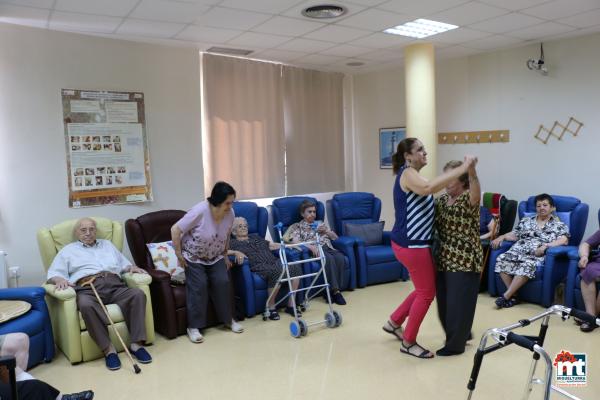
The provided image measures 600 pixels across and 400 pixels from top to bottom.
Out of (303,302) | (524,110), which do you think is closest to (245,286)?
(303,302)

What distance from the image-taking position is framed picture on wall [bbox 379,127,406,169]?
6754mm

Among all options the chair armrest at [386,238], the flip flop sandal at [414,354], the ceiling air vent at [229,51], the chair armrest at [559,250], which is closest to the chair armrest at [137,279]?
the flip flop sandal at [414,354]

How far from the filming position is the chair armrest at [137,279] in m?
3.82

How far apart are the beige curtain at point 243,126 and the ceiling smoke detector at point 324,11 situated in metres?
1.91

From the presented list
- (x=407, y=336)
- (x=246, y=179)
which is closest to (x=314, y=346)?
(x=407, y=336)

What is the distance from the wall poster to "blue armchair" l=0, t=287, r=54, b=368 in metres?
1.20

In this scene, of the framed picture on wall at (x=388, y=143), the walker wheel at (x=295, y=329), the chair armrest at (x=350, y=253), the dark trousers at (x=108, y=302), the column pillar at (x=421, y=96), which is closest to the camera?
the dark trousers at (x=108, y=302)

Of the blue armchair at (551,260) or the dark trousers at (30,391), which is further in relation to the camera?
the blue armchair at (551,260)

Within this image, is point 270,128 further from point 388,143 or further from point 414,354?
point 414,354

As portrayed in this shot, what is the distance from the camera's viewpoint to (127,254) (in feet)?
16.1

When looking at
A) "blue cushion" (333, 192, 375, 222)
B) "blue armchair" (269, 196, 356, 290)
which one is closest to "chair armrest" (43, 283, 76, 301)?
"blue armchair" (269, 196, 356, 290)

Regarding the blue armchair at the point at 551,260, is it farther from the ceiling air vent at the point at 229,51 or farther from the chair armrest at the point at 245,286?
the ceiling air vent at the point at 229,51

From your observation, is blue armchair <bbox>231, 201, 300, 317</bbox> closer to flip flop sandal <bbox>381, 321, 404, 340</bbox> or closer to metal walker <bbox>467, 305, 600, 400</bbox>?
flip flop sandal <bbox>381, 321, 404, 340</bbox>

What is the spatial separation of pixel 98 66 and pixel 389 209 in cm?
416
